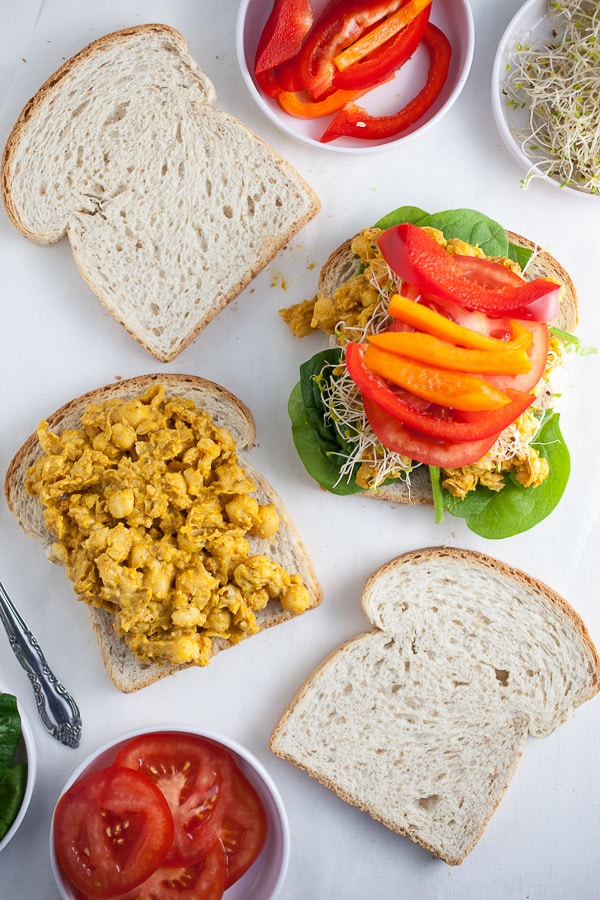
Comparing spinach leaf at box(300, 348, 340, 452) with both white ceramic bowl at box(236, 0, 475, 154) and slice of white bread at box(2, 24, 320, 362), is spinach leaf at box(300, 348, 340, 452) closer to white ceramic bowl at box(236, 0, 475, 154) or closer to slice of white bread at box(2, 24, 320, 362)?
slice of white bread at box(2, 24, 320, 362)

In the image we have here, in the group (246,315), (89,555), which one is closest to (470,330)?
(246,315)

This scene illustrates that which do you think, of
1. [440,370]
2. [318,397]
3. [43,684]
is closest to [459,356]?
[440,370]

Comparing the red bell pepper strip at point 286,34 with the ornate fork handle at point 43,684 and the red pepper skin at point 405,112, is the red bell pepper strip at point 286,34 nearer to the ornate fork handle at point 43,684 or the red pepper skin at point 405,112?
the red pepper skin at point 405,112

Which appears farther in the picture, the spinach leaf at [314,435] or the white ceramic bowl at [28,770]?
the spinach leaf at [314,435]

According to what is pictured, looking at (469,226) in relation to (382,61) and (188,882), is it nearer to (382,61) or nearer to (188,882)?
(382,61)

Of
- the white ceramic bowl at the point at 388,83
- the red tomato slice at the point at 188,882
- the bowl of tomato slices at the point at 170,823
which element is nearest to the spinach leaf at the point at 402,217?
the white ceramic bowl at the point at 388,83
